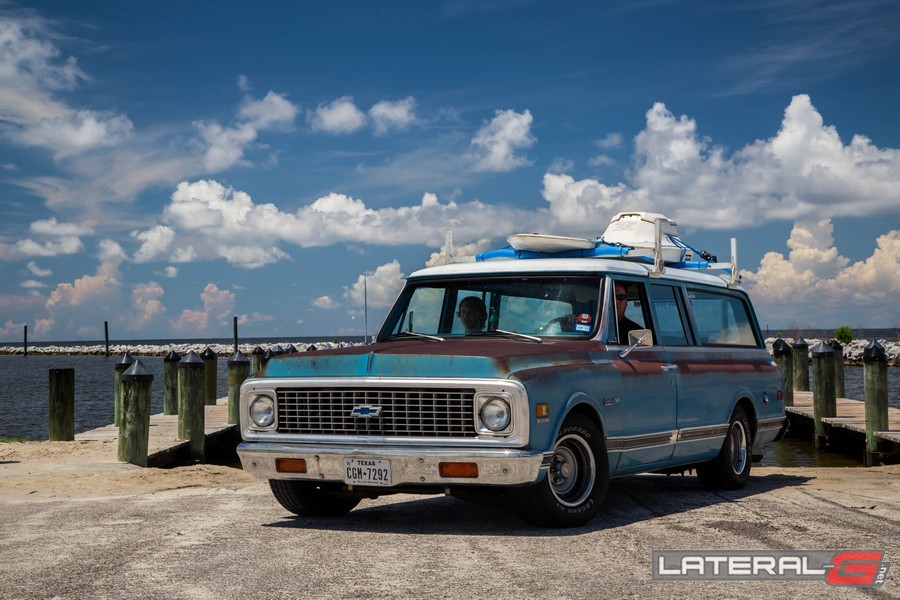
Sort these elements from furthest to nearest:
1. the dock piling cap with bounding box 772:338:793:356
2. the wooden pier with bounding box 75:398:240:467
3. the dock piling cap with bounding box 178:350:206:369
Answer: the dock piling cap with bounding box 772:338:793:356 < the dock piling cap with bounding box 178:350:206:369 < the wooden pier with bounding box 75:398:240:467

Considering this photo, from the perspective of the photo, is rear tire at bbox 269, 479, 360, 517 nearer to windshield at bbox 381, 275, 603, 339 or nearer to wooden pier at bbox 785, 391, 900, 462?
windshield at bbox 381, 275, 603, 339

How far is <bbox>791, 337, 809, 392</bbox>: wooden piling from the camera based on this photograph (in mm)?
27359

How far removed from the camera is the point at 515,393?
725cm

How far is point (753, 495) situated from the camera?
392 inches

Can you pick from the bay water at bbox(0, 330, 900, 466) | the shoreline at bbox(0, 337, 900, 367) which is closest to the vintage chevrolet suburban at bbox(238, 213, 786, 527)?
the bay water at bbox(0, 330, 900, 466)

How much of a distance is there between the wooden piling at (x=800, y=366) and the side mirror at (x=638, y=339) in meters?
19.6

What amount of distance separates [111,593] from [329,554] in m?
1.44

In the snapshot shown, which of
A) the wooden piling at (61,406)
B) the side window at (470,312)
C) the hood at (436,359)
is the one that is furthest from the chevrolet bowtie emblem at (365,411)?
the wooden piling at (61,406)

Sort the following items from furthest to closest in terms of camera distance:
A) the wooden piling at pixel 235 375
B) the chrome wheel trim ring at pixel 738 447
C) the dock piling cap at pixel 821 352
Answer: the wooden piling at pixel 235 375
the dock piling cap at pixel 821 352
the chrome wheel trim ring at pixel 738 447

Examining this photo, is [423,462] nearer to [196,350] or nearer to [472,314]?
[472,314]

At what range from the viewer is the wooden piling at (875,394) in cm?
1677

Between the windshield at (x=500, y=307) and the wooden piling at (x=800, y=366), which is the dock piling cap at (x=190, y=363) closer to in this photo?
the windshield at (x=500, y=307)

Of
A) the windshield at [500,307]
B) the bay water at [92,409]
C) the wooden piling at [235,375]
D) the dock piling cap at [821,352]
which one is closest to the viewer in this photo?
the windshield at [500,307]

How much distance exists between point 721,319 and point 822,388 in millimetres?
9743
